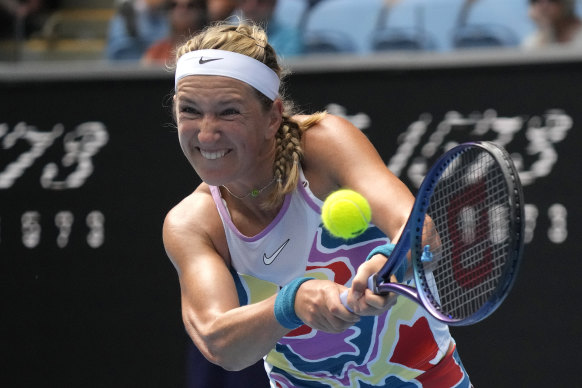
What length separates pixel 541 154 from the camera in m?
4.36

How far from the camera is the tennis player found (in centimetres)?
243

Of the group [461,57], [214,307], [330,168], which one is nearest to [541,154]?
[461,57]

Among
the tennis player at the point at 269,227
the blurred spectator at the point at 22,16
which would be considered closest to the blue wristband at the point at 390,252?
the tennis player at the point at 269,227

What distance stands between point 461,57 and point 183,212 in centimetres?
214

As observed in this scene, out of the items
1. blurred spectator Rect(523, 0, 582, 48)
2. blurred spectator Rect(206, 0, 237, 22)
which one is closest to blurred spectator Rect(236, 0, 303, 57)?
blurred spectator Rect(206, 0, 237, 22)

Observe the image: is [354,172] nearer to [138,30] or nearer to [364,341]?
[364,341]

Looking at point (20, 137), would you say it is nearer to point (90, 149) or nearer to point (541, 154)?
point (90, 149)

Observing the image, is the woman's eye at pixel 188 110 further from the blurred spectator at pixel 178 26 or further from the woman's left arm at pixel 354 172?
the blurred spectator at pixel 178 26

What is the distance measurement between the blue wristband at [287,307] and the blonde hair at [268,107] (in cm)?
40

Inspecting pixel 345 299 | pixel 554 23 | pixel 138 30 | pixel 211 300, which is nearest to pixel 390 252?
pixel 345 299

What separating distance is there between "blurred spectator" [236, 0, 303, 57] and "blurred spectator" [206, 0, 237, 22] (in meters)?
0.06

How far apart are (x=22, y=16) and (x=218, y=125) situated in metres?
2.99

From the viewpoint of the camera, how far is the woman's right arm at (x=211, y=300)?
229 centimetres

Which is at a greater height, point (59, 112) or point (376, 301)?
point (59, 112)
